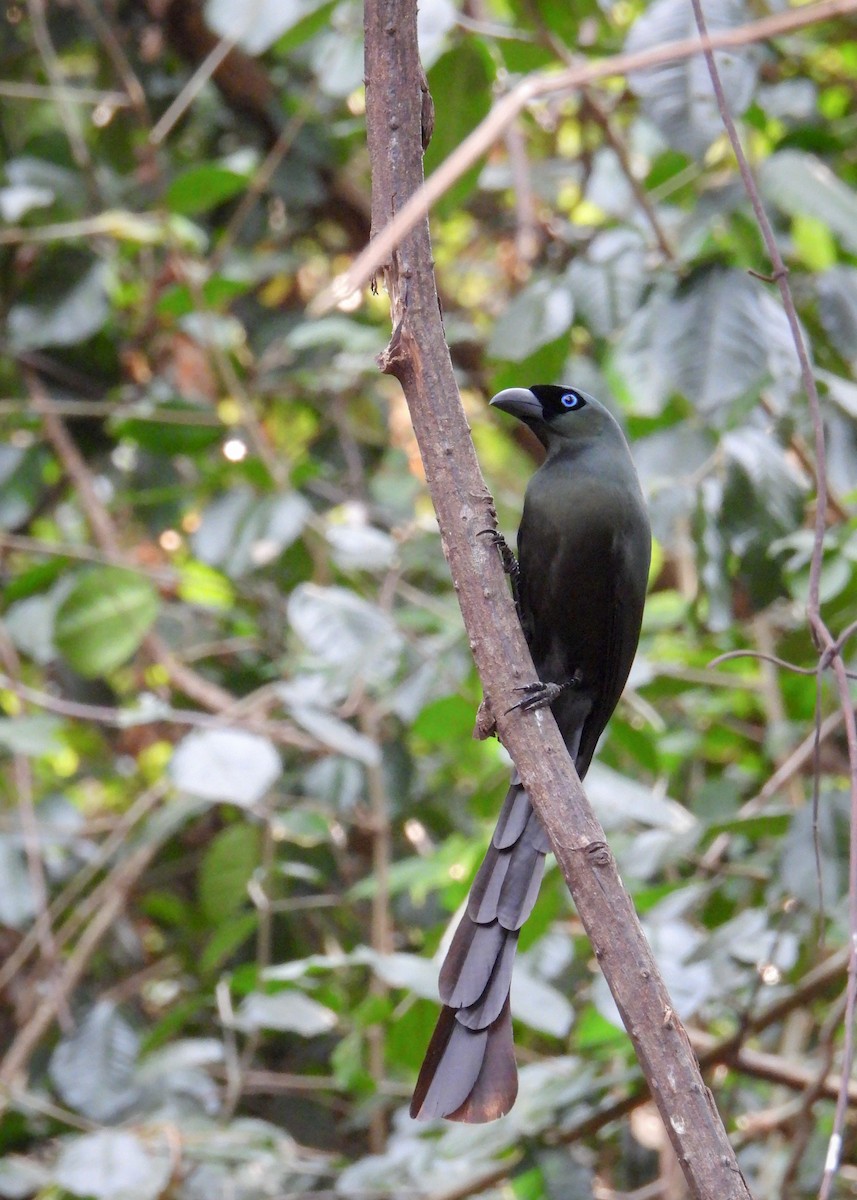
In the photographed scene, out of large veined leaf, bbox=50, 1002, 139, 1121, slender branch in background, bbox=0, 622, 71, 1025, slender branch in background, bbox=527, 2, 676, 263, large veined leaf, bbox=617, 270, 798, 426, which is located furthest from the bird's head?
large veined leaf, bbox=50, 1002, 139, 1121

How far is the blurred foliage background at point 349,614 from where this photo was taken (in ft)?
8.93

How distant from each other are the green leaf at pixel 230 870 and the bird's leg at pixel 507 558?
3.54 feet

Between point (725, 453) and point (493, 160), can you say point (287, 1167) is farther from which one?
point (493, 160)

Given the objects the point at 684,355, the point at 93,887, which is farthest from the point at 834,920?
the point at 93,887

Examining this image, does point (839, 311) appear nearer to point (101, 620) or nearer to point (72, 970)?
point (101, 620)

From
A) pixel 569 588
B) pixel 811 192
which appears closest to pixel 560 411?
pixel 569 588

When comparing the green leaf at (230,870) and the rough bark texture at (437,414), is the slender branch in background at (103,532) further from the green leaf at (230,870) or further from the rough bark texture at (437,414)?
the rough bark texture at (437,414)

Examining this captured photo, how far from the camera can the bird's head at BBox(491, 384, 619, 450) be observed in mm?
2562

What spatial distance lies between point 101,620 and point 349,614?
0.75 metres

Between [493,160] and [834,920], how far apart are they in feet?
10.6

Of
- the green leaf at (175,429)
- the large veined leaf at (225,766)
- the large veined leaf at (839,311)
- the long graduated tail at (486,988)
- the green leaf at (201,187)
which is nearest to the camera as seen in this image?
the long graduated tail at (486,988)

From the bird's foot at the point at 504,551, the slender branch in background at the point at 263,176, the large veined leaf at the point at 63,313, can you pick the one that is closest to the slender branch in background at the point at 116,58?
the slender branch in background at the point at 263,176

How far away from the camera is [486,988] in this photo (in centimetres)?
192

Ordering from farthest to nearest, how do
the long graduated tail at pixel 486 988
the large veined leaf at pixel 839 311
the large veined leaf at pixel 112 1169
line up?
the large veined leaf at pixel 839 311 → the large veined leaf at pixel 112 1169 → the long graduated tail at pixel 486 988
